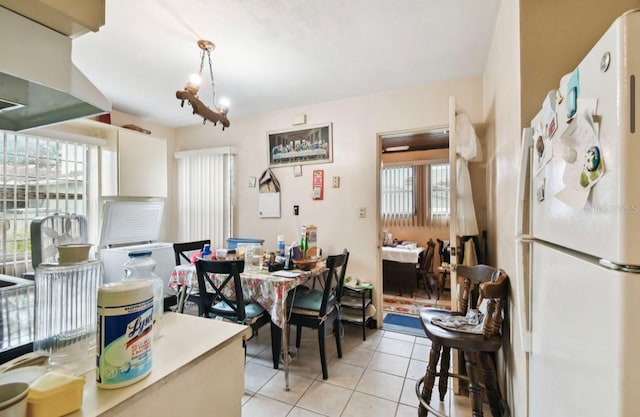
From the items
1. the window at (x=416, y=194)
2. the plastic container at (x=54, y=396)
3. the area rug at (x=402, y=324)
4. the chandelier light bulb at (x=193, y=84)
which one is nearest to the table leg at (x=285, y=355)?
the area rug at (x=402, y=324)

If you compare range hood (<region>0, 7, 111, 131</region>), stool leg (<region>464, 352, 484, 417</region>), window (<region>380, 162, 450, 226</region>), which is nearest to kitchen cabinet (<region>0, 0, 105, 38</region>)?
range hood (<region>0, 7, 111, 131</region>)

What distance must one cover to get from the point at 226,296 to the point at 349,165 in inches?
74.4

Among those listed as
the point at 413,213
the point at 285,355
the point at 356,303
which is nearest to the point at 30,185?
the point at 285,355

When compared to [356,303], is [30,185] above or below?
above

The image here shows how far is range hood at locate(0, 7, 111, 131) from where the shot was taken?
61 centimetres

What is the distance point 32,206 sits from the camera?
2.77m

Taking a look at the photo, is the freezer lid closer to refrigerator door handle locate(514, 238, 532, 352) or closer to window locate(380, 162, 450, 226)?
window locate(380, 162, 450, 226)

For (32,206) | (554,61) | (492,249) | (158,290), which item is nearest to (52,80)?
(158,290)

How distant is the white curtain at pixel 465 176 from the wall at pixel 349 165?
63 centimetres

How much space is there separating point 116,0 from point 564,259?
99.1 inches

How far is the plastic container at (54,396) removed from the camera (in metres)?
0.49

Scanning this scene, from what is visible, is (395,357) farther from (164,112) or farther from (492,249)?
(164,112)

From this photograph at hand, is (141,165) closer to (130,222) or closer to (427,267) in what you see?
(130,222)

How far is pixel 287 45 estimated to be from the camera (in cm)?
216
